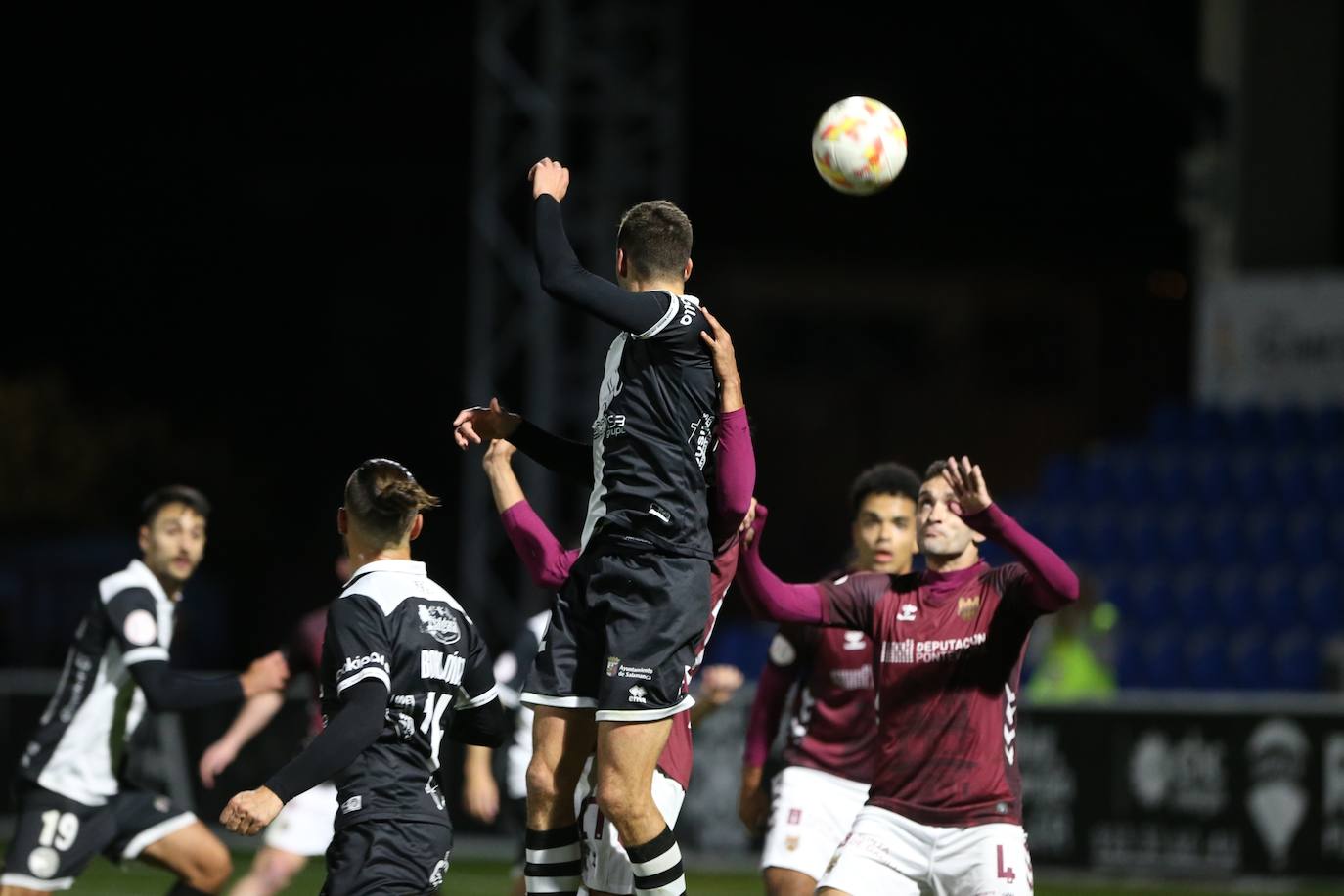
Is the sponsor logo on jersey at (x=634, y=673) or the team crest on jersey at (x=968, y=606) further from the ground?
the team crest on jersey at (x=968, y=606)

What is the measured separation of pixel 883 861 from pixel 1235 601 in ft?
34.2

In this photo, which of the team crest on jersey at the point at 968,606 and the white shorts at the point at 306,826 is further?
the white shorts at the point at 306,826

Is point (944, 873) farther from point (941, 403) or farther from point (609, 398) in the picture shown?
point (941, 403)

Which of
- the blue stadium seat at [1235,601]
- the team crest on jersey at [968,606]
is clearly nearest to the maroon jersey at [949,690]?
the team crest on jersey at [968,606]

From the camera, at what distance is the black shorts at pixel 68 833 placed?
23.7ft

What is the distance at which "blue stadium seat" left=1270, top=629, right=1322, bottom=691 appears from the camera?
14.8m

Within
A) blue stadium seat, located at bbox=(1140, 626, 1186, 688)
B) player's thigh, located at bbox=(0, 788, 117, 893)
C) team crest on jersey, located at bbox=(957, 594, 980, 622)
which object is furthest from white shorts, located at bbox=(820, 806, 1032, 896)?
blue stadium seat, located at bbox=(1140, 626, 1186, 688)

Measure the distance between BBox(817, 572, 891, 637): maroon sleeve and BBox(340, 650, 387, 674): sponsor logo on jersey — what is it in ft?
5.19

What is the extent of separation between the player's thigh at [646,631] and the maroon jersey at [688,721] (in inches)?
9.8

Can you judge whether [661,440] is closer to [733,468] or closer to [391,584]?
[733,468]

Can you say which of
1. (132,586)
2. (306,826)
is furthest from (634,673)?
(306,826)

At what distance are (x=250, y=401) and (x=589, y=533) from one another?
1933cm

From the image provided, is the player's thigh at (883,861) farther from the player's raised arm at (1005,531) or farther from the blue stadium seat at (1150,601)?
the blue stadium seat at (1150,601)

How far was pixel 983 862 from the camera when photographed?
18.9 ft
